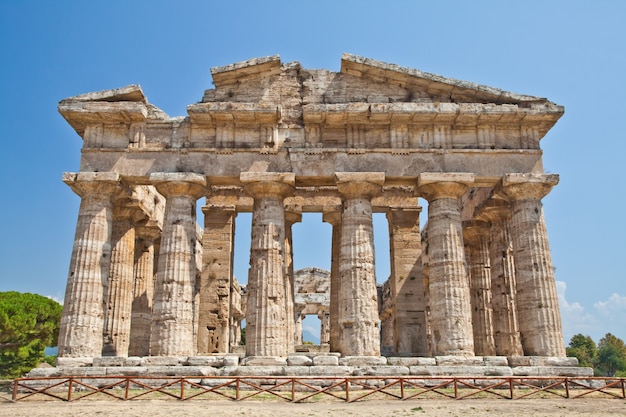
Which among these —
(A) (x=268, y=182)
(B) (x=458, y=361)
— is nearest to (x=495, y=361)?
(B) (x=458, y=361)

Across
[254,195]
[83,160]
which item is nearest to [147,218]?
[83,160]

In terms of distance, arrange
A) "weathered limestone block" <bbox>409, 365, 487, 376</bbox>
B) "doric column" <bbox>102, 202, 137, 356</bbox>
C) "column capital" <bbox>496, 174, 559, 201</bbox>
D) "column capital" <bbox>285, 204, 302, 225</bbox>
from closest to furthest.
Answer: "weathered limestone block" <bbox>409, 365, 487, 376</bbox>
"column capital" <bbox>496, 174, 559, 201</bbox>
"doric column" <bbox>102, 202, 137, 356</bbox>
"column capital" <bbox>285, 204, 302, 225</bbox>

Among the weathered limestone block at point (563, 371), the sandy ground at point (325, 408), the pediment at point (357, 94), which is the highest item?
the pediment at point (357, 94)

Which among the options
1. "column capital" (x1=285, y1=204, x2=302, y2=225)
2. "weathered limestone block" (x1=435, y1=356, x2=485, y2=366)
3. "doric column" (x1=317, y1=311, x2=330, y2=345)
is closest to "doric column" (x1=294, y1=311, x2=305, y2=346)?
"doric column" (x1=317, y1=311, x2=330, y2=345)

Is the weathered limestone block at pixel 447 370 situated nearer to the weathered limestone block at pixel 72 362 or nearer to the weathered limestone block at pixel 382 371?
the weathered limestone block at pixel 382 371

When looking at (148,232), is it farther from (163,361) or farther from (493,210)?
(493,210)

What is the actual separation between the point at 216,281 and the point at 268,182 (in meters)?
6.85

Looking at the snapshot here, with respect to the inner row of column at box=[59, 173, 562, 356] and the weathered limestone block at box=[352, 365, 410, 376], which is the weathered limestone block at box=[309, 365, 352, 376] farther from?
the inner row of column at box=[59, 173, 562, 356]

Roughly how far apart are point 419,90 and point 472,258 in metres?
8.52

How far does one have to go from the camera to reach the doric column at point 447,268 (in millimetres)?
19609

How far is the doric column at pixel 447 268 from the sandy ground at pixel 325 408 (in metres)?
4.17

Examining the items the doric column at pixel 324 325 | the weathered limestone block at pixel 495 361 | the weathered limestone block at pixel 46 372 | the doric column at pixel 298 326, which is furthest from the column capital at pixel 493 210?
the doric column at pixel 324 325

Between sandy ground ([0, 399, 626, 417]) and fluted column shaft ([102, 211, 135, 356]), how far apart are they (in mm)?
7921

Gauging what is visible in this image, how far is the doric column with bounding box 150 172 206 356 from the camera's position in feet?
63.9
